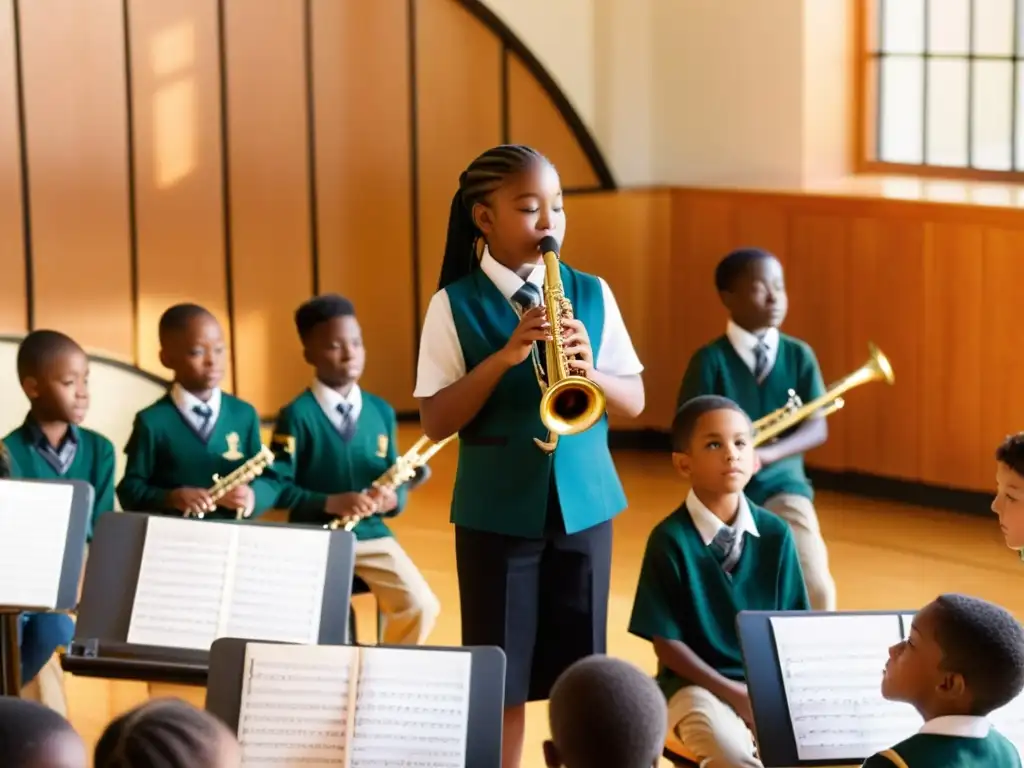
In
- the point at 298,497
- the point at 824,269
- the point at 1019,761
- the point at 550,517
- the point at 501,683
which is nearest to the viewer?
the point at 1019,761

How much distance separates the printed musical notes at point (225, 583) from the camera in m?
3.41

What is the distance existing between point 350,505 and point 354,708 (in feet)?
5.49

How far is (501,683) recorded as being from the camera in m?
2.69

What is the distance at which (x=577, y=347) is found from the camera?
293 centimetres

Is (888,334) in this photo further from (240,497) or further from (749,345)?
(240,497)

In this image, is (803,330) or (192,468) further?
(803,330)

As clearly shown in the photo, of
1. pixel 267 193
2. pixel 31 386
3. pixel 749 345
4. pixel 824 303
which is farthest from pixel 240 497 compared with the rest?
pixel 267 193

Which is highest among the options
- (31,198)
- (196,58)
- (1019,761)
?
(196,58)

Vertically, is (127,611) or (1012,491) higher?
(1012,491)

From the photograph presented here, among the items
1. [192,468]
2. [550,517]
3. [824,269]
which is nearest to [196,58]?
[824,269]

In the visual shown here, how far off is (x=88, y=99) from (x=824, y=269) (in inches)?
119

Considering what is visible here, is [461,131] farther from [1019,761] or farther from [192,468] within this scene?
[1019,761]

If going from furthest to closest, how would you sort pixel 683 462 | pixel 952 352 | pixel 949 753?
pixel 952 352 < pixel 683 462 < pixel 949 753

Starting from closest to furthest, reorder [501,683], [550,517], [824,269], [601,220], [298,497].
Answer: [501,683], [550,517], [298,497], [824,269], [601,220]
